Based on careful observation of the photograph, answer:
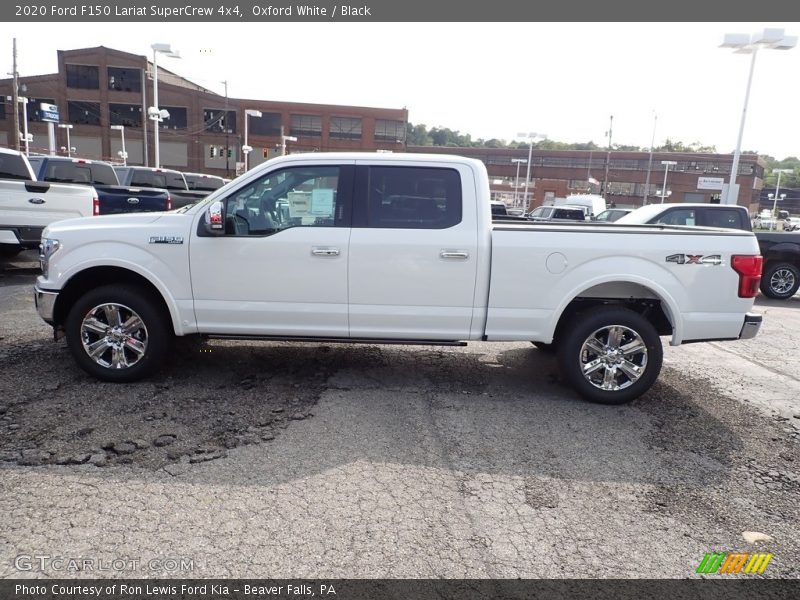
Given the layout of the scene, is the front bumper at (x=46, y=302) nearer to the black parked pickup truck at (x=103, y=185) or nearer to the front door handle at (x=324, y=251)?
the front door handle at (x=324, y=251)

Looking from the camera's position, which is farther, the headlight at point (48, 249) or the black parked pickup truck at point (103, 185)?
the black parked pickup truck at point (103, 185)

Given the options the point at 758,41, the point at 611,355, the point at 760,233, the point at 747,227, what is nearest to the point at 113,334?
the point at 611,355

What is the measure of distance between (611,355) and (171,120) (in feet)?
238

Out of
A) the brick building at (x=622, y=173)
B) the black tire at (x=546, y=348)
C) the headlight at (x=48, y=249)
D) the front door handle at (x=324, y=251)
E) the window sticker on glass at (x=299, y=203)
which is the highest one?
the brick building at (x=622, y=173)

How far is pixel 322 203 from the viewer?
5.36 metres

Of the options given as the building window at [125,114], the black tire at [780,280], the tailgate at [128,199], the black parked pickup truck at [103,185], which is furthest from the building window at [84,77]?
the black tire at [780,280]

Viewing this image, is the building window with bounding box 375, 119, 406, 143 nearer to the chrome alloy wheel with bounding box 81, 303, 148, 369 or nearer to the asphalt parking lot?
the asphalt parking lot

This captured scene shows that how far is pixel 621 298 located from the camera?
219 inches

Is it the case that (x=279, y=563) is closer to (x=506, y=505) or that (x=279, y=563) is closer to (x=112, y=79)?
(x=506, y=505)

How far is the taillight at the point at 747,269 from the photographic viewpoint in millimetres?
5277

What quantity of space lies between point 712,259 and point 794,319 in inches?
281

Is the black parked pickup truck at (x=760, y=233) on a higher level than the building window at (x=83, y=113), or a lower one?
lower

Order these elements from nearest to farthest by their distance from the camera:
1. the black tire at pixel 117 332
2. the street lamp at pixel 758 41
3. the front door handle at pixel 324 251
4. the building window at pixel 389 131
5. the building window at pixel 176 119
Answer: the front door handle at pixel 324 251 → the black tire at pixel 117 332 → the street lamp at pixel 758 41 → the building window at pixel 176 119 → the building window at pixel 389 131

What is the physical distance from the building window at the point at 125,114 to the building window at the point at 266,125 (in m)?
12.5
